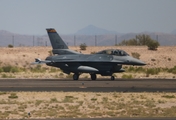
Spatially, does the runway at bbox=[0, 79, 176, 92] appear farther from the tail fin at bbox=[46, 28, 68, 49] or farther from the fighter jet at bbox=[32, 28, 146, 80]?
the tail fin at bbox=[46, 28, 68, 49]

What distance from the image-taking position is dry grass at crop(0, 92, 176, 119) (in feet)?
64.8

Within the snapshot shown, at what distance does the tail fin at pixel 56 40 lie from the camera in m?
46.6

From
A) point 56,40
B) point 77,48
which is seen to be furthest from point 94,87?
point 77,48

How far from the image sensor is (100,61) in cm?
4284

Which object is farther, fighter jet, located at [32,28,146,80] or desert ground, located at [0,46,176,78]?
desert ground, located at [0,46,176,78]

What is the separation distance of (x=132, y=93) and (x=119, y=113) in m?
8.96

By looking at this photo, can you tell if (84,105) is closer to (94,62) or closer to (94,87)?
(94,87)

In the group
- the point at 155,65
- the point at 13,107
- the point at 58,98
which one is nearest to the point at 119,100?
the point at 58,98

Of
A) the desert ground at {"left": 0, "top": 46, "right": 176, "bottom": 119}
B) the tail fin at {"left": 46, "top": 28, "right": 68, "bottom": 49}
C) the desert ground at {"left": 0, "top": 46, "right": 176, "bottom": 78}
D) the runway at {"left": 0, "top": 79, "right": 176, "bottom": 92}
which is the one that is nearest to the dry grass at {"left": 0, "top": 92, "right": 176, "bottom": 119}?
the desert ground at {"left": 0, "top": 46, "right": 176, "bottom": 119}

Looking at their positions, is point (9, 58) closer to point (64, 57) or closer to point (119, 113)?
point (64, 57)

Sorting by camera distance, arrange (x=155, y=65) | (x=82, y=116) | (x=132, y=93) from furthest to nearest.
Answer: (x=155, y=65) < (x=132, y=93) < (x=82, y=116)

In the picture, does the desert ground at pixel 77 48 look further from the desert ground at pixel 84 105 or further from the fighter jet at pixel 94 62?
the desert ground at pixel 84 105

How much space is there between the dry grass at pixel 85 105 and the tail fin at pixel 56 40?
17928mm

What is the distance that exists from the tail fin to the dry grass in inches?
706
